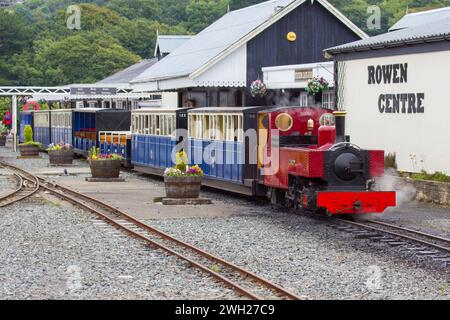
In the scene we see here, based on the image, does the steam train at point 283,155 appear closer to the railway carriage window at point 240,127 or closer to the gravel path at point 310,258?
the railway carriage window at point 240,127

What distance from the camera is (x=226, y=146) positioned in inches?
862

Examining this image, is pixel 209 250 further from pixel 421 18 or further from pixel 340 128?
pixel 421 18

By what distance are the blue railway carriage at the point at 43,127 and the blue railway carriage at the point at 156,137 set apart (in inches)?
719

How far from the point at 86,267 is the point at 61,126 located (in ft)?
108

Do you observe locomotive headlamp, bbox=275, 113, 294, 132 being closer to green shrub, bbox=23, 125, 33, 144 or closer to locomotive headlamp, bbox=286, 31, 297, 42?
locomotive headlamp, bbox=286, 31, 297, 42

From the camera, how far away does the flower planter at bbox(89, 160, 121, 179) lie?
92.4 ft

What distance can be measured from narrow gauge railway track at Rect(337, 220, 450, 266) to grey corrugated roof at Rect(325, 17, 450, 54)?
6.71m

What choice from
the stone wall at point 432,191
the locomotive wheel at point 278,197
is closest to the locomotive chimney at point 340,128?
the locomotive wheel at point 278,197

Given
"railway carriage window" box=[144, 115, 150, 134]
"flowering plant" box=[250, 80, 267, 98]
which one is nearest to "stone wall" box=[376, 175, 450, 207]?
"railway carriage window" box=[144, 115, 150, 134]

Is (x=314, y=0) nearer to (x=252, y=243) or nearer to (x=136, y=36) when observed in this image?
(x=252, y=243)

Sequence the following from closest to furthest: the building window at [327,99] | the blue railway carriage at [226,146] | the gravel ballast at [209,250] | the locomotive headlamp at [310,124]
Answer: the gravel ballast at [209,250]
the locomotive headlamp at [310,124]
the blue railway carriage at [226,146]
the building window at [327,99]

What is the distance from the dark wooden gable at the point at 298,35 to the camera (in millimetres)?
41156
